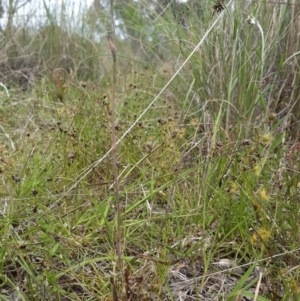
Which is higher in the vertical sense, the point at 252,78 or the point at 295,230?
the point at 252,78

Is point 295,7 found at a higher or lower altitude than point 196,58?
higher

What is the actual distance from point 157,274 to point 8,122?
133cm

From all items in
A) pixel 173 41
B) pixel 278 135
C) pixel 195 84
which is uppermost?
pixel 173 41

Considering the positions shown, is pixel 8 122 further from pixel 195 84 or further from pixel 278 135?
pixel 278 135

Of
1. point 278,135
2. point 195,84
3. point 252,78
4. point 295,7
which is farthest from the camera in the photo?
point 195,84

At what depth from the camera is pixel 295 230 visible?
81 cm

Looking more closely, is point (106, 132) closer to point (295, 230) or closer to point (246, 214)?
point (246, 214)

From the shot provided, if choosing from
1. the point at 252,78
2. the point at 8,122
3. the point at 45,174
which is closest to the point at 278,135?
the point at 252,78

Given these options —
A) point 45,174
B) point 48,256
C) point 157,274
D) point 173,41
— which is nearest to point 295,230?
point 157,274

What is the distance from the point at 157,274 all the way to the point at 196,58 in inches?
41.3

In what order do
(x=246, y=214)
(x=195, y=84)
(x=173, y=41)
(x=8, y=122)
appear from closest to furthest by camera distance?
(x=246, y=214), (x=195, y=84), (x=173, y=41), (x=8, y=122)

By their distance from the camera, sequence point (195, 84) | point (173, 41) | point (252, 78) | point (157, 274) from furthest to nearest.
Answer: point (173, 41) < point (195, 84) < point (252, 78) < point (157, 274)

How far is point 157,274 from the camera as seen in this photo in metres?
0.74

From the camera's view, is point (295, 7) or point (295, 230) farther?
point (295, 7)
